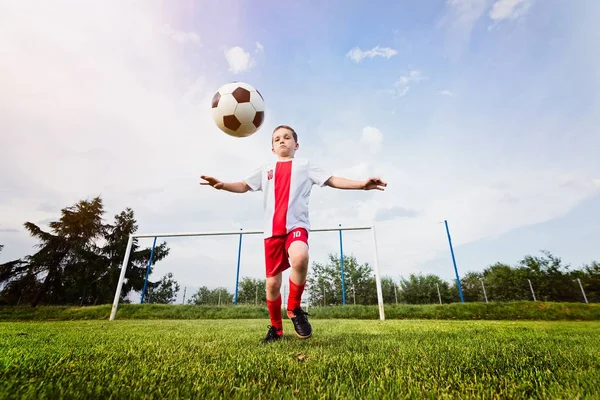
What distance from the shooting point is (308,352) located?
1.74m

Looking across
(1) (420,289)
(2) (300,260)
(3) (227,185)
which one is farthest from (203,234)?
(1) (420,289)

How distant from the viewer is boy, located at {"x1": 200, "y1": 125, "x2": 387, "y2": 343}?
2.42 m

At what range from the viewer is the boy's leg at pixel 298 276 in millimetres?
2336

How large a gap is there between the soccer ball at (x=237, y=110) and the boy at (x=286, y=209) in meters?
0.51

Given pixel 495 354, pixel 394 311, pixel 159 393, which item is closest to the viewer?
pixel 159 393

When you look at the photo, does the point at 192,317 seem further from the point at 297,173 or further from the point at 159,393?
the point at 159,393

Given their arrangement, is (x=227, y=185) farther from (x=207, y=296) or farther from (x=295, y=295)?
(x=207, y=296)

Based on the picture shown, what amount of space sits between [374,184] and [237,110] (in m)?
1.88

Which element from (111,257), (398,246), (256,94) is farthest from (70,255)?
(256,94)

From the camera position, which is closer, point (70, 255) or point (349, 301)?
point (349, 301)

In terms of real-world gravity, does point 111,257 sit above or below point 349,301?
above

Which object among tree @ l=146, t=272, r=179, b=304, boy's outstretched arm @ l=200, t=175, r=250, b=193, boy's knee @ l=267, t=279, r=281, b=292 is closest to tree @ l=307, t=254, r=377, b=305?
tree @ l=146, t=272, r=179, b=304

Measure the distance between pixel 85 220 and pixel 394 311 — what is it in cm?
2249

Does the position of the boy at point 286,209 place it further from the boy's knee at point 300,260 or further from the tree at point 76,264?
the tree at point 76,264
